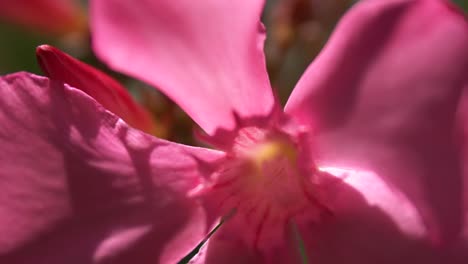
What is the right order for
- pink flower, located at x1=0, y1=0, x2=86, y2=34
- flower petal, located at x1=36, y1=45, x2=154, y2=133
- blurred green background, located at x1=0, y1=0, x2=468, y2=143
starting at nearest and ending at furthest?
flower petal, located at x1=36, y1=45, x2=154, y2=133 → blurred green background, located at x1=0, y1=0, x2=468, y2=143 → pink flower, located at x1=0, y1=0, x2=86, y2=34

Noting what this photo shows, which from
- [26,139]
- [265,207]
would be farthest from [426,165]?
[26,139]

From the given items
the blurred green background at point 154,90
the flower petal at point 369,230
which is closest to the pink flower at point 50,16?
the blurred green background at point 154,90

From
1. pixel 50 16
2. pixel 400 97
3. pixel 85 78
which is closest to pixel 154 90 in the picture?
pixel 50 16

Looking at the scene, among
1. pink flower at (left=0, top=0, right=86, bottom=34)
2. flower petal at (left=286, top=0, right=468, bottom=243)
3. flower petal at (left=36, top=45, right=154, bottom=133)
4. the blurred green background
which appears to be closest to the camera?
flower petal at (left=286, top=0, right=468, bottom=243)

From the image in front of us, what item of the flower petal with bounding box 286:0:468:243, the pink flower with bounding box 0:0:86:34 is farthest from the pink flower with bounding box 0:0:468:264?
the pink flower with bounding box 0:0:86:34

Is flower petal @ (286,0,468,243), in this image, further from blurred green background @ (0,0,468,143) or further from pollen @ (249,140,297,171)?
blurred green background @ (0,0,468,143)

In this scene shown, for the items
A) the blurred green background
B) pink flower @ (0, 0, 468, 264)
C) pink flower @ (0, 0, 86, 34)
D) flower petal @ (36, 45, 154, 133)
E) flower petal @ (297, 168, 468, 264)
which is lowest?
flower petal @ (297, 168, 468, 264)

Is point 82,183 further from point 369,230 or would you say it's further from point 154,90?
point 154,90
